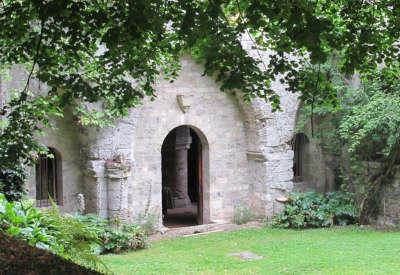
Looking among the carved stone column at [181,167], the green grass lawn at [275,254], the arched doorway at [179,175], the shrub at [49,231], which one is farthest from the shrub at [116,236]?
the carved stone column at [181,167]

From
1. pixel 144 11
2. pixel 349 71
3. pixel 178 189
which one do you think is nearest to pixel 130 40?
pixel 144 11

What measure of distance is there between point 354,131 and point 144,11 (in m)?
11.5

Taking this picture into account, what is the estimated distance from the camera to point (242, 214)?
1574 centimetres

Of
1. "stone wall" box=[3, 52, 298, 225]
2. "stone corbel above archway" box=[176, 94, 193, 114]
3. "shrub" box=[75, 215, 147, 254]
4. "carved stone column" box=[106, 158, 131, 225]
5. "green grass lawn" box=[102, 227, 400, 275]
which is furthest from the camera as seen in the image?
"stone corbel above archway" box=[176, 94, 193, 114]

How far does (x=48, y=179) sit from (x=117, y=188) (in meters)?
1.81

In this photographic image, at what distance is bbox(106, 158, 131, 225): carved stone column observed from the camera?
13.5 metres

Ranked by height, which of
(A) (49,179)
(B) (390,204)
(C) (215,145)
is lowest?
(B) (390,204)

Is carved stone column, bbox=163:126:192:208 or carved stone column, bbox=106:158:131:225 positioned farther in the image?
carved stone column, bbox=163:126:192:208

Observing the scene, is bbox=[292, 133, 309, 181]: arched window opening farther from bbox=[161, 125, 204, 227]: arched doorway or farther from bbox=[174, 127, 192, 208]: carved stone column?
bbox=[174, 127, 192, 208]: carved stone column

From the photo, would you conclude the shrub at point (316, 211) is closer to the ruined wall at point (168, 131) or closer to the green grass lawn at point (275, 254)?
the green grass lawn at point (275, 254)

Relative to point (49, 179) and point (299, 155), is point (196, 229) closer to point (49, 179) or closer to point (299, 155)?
point (49, 179)

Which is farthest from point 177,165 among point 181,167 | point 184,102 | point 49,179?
point 49,179

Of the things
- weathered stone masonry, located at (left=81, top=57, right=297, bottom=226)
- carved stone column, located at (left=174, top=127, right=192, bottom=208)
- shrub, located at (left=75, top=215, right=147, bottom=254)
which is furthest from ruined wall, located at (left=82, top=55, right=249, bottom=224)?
carved stone column, located at (left=174, top=127, right=192, bottom=208)

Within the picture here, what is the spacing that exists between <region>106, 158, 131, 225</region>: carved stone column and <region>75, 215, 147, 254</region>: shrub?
42 cm
